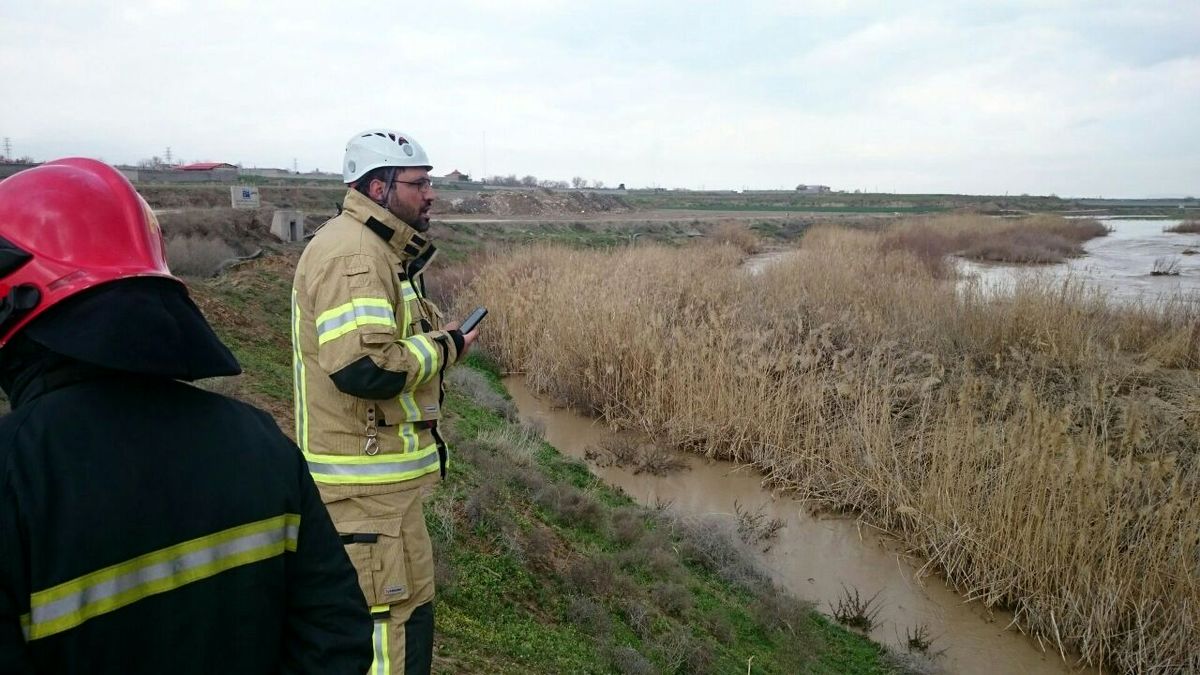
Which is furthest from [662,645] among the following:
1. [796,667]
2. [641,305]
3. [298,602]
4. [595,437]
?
[641,305]

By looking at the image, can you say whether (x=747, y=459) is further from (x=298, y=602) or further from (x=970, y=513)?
(x=298, y=602)

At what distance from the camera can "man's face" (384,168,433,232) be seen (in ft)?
8.13

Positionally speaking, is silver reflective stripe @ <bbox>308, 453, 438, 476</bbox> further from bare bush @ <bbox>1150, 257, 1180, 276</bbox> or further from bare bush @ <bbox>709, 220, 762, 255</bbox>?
bare bush @ <bbox>709, 220, 762, 255</bbox>

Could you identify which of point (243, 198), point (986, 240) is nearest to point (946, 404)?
point (243, 198)

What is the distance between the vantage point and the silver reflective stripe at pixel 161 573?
3.06 ft

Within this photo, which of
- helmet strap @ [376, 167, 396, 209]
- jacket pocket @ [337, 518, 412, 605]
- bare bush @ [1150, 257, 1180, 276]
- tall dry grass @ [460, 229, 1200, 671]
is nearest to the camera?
jacket pocket @ [337, 518, 412, 605]

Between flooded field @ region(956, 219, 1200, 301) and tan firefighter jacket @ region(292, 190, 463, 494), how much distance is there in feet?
30.3

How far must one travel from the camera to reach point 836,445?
22.1ft

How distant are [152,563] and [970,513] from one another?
556 centimetres

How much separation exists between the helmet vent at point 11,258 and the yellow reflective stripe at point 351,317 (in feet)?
3.77

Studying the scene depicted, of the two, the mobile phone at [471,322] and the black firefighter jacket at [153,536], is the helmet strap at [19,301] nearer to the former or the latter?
the black firefighter jacket at [153,536]

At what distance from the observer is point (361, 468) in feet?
7.14

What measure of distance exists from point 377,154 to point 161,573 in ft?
5.74

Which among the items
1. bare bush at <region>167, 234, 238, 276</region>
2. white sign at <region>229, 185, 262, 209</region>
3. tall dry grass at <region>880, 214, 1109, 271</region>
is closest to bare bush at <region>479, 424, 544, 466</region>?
bare bush at <region>167, 234, 238, 276</region>
